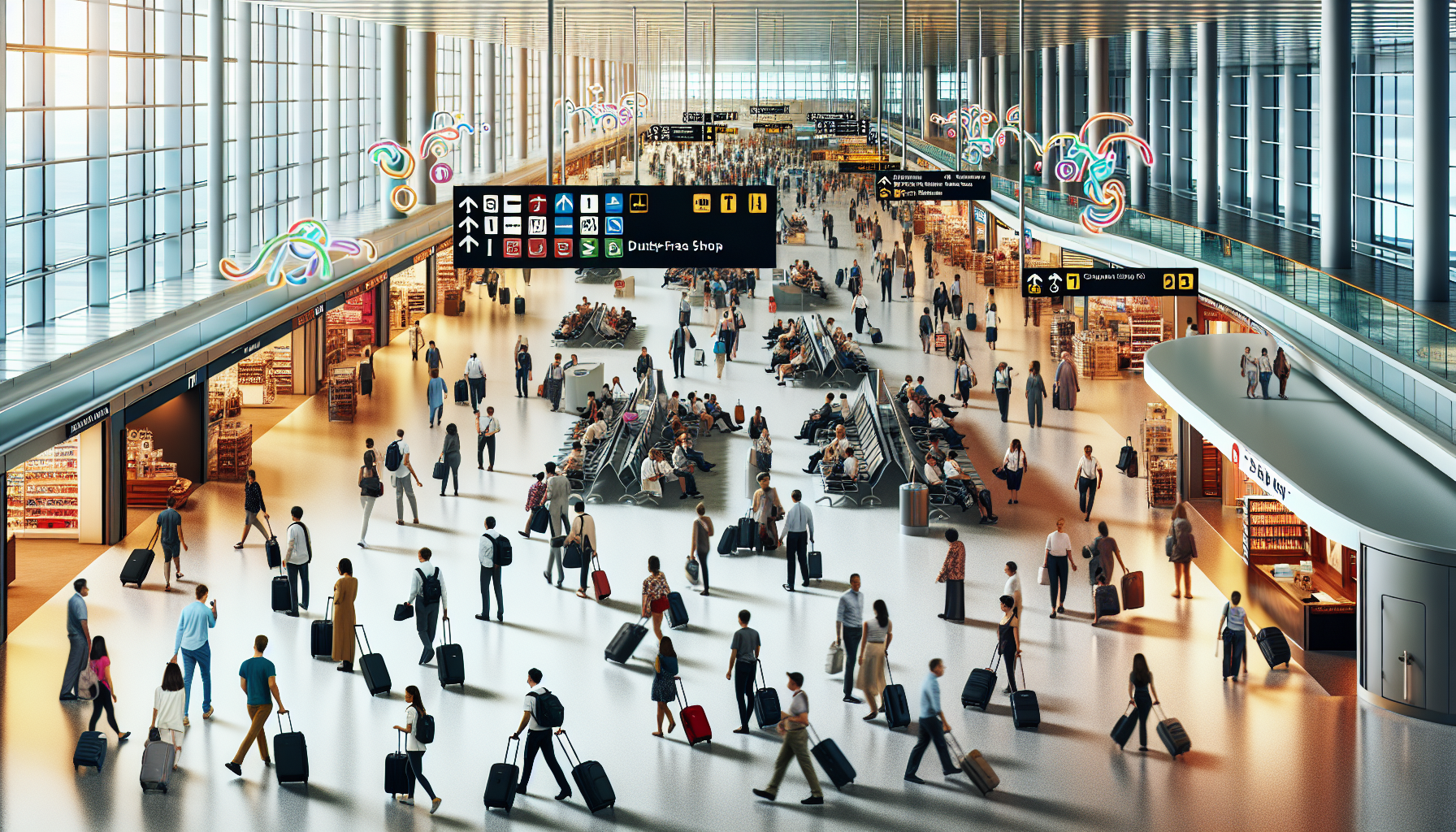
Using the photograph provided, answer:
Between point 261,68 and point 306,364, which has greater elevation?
point 261,68

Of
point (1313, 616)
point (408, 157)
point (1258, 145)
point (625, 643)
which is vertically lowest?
point (625, 643)

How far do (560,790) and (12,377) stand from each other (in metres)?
8.36

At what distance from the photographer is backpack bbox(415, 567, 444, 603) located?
527 inches

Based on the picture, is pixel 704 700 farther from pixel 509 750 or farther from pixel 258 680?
pixel 258 680

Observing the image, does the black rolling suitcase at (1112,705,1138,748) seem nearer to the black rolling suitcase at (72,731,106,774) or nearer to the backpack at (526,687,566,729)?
the backpack at (526,687,566,729)

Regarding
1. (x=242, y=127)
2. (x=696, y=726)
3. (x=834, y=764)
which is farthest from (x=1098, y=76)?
(x=834, y=764)

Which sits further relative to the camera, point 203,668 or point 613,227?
point 613,227

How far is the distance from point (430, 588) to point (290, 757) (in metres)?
2.92

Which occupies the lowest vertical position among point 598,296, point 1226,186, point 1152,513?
point 1152,513

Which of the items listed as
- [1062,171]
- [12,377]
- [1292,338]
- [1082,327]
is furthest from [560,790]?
[1082,327]

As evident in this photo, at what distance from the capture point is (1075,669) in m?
13.6

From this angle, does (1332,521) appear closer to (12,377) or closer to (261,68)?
(12,377)

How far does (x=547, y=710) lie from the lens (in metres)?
10.7

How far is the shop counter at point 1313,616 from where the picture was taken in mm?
14266
